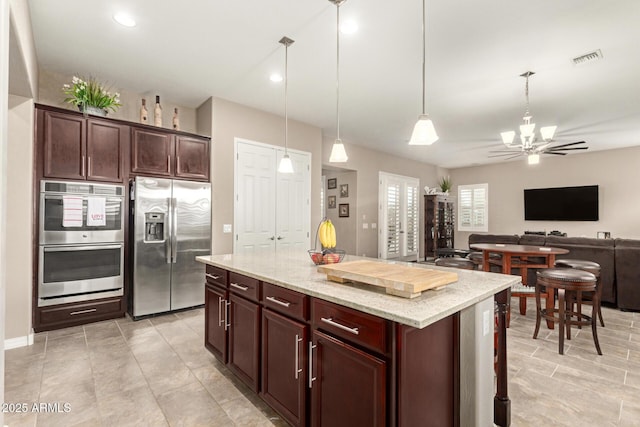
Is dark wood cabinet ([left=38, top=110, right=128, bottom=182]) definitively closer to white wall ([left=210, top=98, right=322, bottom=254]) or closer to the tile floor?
white wall ([left=210, top=98, right=322, bottom=254])

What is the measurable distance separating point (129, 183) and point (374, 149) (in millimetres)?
5247

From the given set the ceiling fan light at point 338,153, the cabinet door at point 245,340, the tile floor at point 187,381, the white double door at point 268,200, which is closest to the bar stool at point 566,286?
the tile floor at point 187,381

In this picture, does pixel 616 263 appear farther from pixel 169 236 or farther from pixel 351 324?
pixel 169 236

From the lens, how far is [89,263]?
3.38m

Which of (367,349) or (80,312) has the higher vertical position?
(367,349)

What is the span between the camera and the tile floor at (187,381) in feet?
6.25

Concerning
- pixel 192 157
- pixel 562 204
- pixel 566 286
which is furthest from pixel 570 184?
pixel 192 157

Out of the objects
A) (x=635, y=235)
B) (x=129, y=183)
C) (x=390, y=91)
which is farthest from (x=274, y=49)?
(x=635, y=235)

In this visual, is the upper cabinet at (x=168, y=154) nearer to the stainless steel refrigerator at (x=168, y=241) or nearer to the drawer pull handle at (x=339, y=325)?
the stainless steel refrigerator at (x=168, y=241)

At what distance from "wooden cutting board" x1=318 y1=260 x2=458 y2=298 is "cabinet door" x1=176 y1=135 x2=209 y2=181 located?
3026 mm

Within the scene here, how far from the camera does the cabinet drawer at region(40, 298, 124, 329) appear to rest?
3.21m

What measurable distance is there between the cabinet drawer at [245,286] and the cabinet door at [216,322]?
0.16 m

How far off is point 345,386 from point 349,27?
2.74 meters

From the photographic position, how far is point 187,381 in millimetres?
2303
